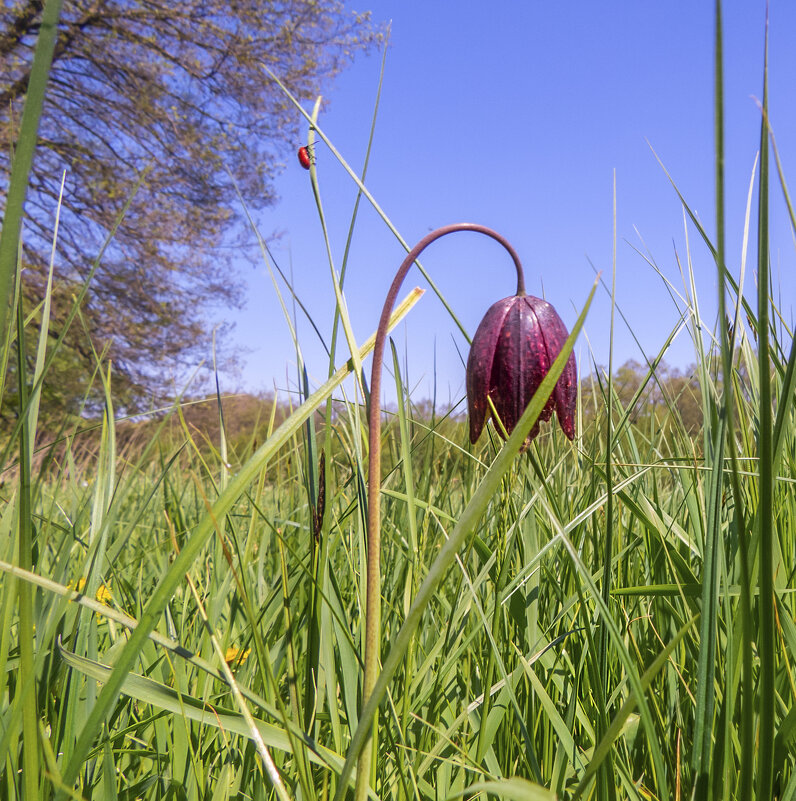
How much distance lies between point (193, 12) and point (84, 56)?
3.55 ft

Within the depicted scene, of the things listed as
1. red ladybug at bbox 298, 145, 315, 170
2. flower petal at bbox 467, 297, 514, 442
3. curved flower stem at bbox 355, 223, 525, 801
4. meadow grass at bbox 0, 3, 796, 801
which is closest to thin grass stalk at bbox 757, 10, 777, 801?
meadow grass at bbox 0, 3, 796, 801

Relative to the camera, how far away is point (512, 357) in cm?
65

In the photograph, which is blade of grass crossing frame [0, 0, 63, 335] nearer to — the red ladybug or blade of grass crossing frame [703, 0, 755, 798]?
blade of grass crossing frame [703, 0, 755, 798]

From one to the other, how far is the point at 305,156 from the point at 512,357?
10.7 inches

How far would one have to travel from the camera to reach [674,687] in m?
0.58

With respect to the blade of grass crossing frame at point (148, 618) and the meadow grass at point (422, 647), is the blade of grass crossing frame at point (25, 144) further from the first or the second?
the blade of grass crossing frame at point (148, 618)

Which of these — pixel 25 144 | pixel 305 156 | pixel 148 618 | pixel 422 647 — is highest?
pixel 305 156

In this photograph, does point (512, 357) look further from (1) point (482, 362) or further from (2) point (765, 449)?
(2) point (765, 449)

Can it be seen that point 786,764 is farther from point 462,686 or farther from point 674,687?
point 462,686

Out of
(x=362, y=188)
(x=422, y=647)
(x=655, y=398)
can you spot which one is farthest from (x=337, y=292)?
(x=655, y=398)

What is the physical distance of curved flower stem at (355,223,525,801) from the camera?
35cm

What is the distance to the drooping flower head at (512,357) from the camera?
2.13ft

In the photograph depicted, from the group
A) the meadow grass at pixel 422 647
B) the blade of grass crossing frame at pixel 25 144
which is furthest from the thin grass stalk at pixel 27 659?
the blade of grass crossing frame at pixel 25 144

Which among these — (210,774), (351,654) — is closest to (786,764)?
(351,654)
